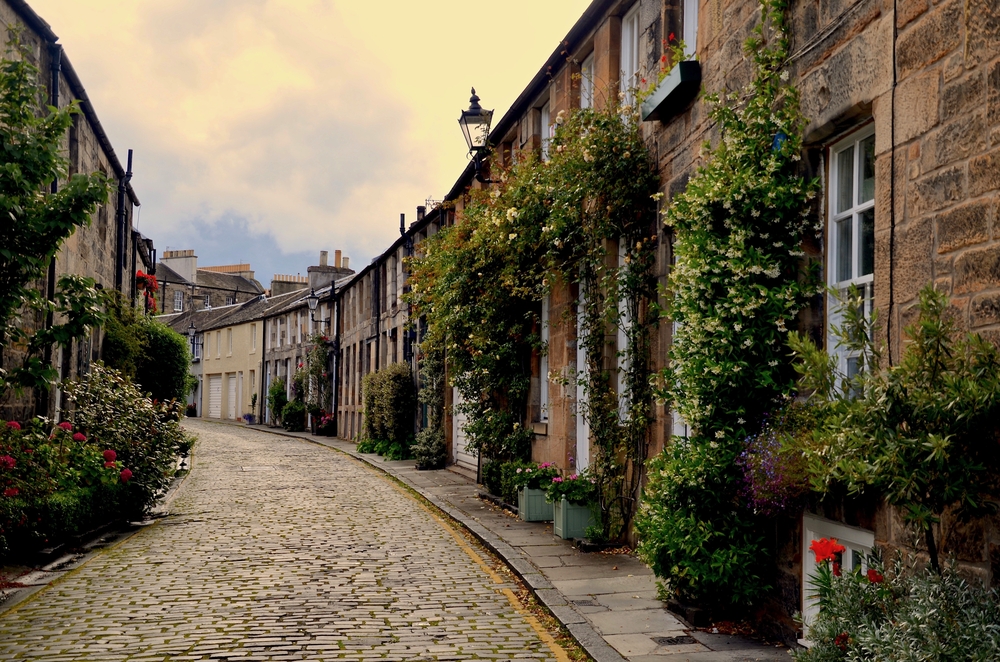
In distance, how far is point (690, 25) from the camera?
931 cm

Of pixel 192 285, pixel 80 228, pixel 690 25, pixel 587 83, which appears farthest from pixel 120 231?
pixel 192 285

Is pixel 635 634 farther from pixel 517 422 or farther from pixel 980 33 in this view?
pixel 517 422

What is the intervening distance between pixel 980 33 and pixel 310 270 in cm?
4193

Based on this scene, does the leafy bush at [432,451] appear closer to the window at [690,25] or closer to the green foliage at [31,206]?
the green foliage at [31,206]

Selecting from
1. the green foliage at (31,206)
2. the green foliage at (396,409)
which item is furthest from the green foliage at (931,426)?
the green foliage at (396,409)

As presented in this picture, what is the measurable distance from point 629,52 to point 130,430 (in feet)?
27.8

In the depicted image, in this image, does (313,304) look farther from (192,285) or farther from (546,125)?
(192,285)

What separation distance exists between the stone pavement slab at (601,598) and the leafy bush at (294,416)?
28.1 m

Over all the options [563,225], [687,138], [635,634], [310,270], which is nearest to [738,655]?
[635,634]

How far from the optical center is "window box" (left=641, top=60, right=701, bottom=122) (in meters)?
8.47

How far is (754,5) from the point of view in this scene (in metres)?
7.22

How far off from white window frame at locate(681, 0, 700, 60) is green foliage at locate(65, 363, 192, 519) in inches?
348

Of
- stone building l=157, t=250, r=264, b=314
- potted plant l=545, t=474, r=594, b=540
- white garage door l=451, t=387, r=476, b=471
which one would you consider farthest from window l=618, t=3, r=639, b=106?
stone building l=157, t=250, r=264, b=314

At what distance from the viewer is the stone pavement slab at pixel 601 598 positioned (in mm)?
6465
